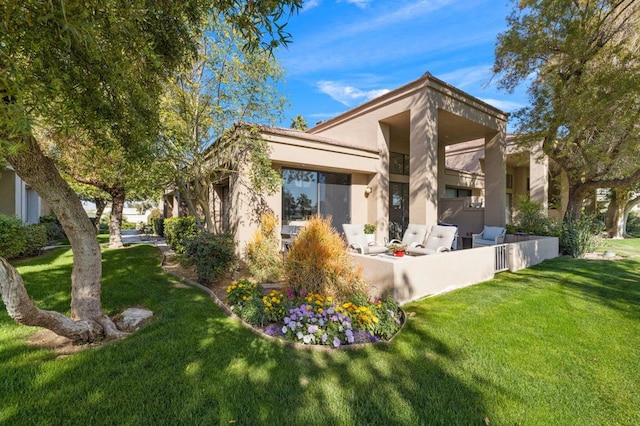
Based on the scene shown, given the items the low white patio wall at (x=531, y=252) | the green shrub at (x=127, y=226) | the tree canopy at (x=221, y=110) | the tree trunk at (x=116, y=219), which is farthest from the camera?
the green shrub at (x=127, y=226)

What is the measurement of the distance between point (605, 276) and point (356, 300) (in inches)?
285

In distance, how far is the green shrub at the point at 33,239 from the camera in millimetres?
9453

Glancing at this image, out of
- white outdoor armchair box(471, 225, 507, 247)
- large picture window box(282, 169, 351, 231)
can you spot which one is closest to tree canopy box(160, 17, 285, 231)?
large picture window box(282, 169, 351, 231)

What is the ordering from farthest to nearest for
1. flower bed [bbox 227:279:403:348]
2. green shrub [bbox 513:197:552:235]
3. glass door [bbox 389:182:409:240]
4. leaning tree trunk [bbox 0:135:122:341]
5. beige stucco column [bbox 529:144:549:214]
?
1. beige stucco column [bbox 529:144:549:214]
2. glass door [bbox 389:182:409:240]
3. green shrub [bbox 513:197:552:235]
4. flower bed [bbox 227:279:403:348]
5. leaning tree trunk [bbox 0:135:122:341]

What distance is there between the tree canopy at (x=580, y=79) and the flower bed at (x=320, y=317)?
10.1m

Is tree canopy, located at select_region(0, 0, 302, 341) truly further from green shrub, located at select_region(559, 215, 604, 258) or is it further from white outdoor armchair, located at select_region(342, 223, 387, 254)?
green shrub, located at select_region(559, 215, 604, 258)

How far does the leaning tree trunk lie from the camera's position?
269 cm

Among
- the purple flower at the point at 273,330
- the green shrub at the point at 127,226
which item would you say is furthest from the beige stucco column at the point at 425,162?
the green shrub at the point at 127,226

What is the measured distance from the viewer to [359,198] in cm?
1111

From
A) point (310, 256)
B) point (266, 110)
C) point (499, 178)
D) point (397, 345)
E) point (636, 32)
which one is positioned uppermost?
point (636, 32)

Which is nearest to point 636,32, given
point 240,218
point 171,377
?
point 240,218

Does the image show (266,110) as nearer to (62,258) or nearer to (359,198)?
(359,198)

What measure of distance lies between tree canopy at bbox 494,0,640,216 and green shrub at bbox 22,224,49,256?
18163 millimetres

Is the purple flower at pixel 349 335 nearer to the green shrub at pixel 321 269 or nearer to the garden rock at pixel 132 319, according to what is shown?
the green shrub at pixel 321 269
